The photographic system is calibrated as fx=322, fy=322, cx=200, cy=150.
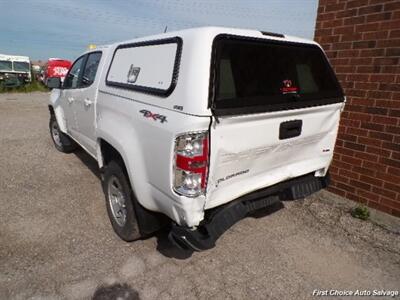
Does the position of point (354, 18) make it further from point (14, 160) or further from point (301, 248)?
point (14, 160)

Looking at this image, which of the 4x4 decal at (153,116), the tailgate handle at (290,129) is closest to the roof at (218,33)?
the 4x4 decal at (153,116)

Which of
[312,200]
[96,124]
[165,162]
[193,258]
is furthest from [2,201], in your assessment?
[312,200]

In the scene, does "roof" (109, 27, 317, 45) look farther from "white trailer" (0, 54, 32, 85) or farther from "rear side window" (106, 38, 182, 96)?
"white trailer" (0, 54, 32, 85)

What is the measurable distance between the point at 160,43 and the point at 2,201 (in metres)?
3.10

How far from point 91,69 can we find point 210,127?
2712mm

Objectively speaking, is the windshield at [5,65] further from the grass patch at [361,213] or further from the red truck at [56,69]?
the grass patch at [361,213]

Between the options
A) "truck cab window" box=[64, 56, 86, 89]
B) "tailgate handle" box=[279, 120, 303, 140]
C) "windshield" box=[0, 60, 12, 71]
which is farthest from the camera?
"windshield" box=[0, 60, 12, 71]

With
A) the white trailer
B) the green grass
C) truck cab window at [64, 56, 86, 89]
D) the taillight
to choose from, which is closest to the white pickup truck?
the taillight

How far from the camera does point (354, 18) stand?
4.21m

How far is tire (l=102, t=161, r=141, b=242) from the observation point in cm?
309

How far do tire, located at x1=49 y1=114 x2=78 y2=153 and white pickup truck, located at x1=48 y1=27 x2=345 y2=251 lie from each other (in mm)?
2834

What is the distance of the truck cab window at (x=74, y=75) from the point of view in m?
4.78

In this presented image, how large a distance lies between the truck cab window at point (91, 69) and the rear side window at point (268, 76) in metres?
2.19

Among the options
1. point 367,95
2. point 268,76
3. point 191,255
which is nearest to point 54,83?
point 191,255
